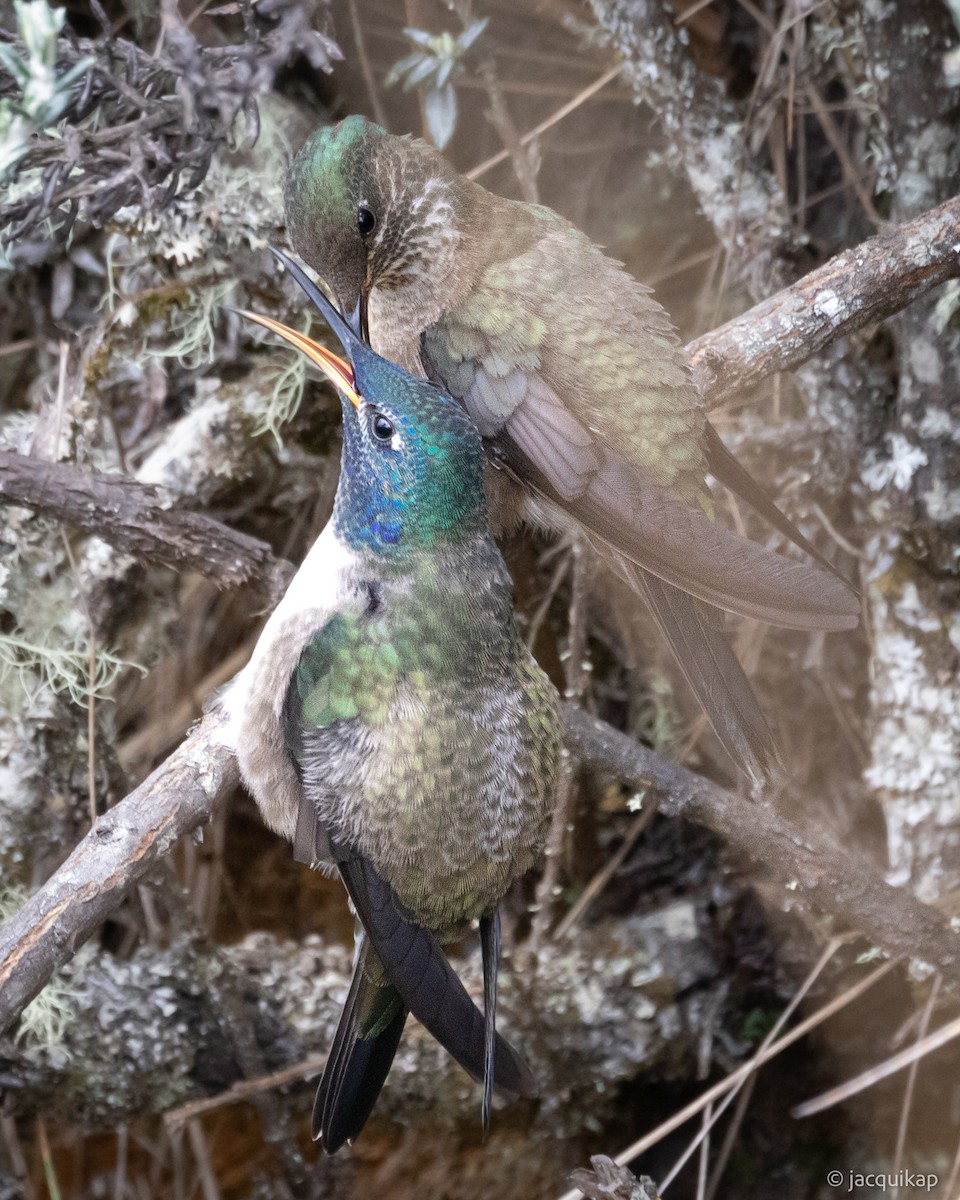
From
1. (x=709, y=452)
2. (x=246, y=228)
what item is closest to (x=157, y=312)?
(x=246, y=228)

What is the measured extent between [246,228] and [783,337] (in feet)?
3.48

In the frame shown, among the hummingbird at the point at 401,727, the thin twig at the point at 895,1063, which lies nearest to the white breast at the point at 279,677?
the hummingbird at the point at 401,727

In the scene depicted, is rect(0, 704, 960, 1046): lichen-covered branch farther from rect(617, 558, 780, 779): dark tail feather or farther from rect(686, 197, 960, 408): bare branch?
rect(686, 197, 960, 408): bare branch

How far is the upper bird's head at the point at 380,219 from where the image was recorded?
6.39 ft

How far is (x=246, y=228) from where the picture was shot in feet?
7.40

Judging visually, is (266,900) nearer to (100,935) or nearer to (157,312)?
(100,935)

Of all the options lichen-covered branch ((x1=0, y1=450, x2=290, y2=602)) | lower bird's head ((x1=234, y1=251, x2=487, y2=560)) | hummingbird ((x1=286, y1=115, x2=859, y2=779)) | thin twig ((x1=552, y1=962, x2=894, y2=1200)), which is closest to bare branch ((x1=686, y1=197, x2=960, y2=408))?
hummingbird ((x1=286, y1=115, x2=859, y2=779))

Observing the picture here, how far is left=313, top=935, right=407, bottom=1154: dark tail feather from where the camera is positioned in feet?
4.93

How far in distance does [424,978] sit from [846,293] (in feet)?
4.00

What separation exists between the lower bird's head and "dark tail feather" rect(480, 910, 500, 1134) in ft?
1.79

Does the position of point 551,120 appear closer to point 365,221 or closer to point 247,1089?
point 365,221

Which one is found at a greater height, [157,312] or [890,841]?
[157,312]

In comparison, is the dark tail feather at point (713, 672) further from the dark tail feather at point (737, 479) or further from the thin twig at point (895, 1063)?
the thin twig at point (895, 1063)

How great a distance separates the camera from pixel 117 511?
1.78 meters
